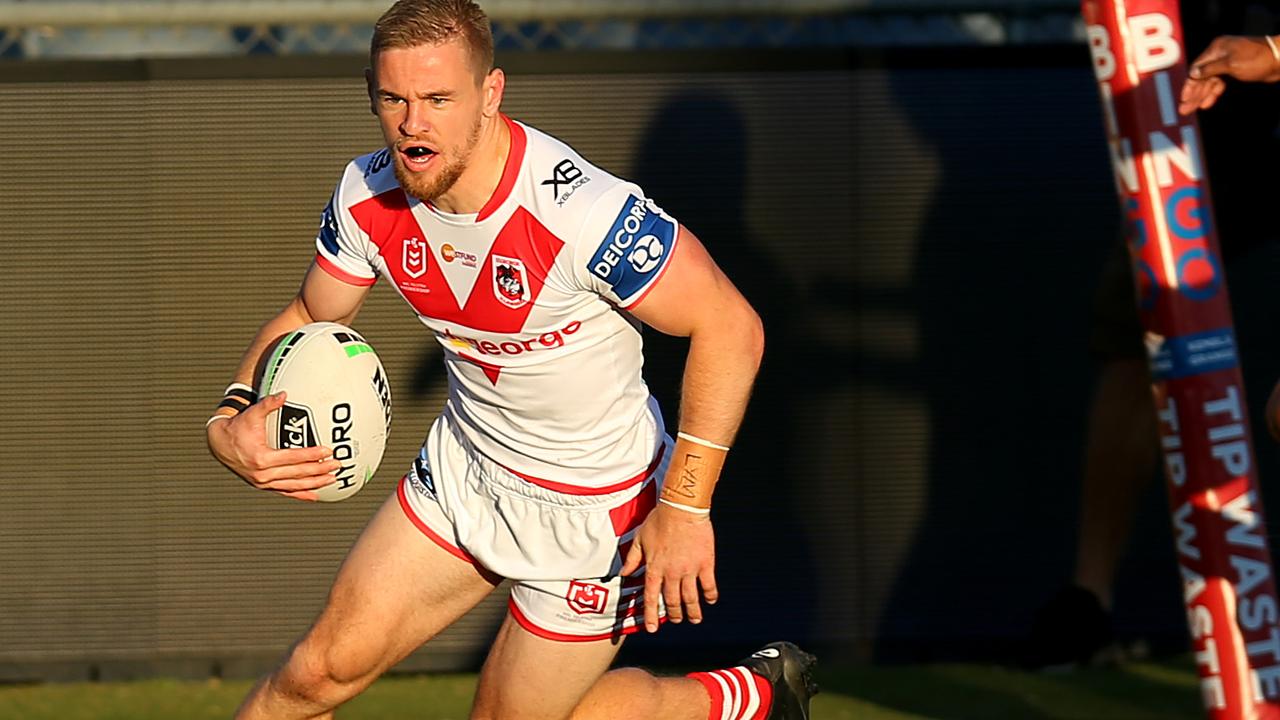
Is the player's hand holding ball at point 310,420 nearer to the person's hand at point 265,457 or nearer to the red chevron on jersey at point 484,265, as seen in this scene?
the person's hand at point 265,457

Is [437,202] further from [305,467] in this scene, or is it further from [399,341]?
[399,341]

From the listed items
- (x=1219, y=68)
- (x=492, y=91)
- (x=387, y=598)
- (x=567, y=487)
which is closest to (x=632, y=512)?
(x=567, y=487)

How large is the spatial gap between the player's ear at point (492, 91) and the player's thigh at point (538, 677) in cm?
128

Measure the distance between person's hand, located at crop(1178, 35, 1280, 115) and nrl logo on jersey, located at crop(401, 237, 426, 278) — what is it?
1.81m

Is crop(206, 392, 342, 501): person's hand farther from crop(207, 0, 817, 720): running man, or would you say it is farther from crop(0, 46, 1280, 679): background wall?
crop(0, 46, 1280, 679): background wall

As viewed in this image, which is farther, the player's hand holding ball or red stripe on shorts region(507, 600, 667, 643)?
red stripe on shorts region(507, 600, 667, 643)

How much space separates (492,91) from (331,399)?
0.81 metres

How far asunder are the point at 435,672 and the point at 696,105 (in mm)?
2143

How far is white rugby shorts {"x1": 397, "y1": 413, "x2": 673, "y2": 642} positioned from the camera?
4484mm

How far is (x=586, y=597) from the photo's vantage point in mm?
4477

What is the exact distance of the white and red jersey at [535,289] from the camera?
416 cm

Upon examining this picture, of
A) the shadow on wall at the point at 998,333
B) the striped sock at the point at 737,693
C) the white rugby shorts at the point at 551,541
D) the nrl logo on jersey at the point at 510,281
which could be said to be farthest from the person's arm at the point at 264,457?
the shadow on wall at the point at 998,333

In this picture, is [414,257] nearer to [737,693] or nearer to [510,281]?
[510,281]

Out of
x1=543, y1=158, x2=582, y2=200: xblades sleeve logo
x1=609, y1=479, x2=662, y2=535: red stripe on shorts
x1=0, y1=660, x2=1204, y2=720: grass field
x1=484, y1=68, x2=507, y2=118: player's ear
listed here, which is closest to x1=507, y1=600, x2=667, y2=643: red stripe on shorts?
x1=609, y1=479, x2=662, y2=535: red stripe on shorts
